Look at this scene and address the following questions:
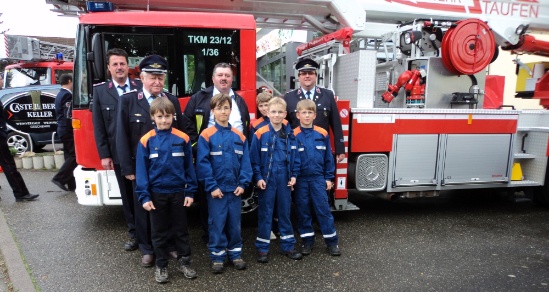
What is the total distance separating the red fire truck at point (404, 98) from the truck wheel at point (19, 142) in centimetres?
675

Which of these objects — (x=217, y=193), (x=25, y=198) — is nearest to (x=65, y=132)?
(x=25, y=198)

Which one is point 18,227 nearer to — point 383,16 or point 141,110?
point 141,110

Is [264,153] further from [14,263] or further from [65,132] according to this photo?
[65,132]

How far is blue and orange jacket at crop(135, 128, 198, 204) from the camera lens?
3372 mm

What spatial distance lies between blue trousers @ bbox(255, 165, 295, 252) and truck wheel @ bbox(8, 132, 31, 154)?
335 inches

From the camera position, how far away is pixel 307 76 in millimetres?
4395

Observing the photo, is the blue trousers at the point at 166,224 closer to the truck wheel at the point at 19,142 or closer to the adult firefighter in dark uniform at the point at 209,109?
the adult firefighter in dark uniform at the point at 209,109

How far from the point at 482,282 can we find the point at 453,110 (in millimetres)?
2399

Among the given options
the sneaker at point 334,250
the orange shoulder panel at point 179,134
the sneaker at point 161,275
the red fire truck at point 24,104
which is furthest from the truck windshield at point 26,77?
the sneaker at point 334,250

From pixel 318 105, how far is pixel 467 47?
2487 mm

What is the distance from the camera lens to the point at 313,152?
400 cm

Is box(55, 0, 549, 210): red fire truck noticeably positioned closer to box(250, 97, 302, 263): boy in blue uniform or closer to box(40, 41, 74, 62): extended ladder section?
box(250, 97, 302, 263): boy in blue uniform

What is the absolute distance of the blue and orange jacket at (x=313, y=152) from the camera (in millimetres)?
3984

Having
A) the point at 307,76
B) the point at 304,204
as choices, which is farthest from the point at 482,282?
the point at 307,76
